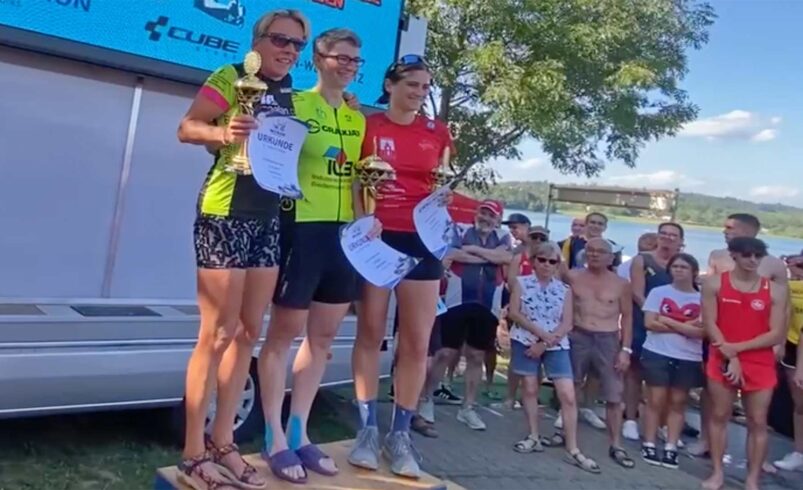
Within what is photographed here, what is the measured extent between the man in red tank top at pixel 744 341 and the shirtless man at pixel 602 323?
0.77 meters

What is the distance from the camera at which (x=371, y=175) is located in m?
2.79

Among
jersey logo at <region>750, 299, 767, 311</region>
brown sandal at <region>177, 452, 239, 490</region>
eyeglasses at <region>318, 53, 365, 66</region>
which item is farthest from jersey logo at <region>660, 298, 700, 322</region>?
brown sandal at <region>177, 452, 239, 490</region>

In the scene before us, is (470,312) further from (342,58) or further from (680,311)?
(342,58)

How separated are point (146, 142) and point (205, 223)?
6.77ft

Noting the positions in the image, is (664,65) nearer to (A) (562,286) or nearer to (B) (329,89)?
(A) (562,286)

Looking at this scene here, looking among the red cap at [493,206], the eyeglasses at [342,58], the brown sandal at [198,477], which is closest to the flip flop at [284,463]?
the brown sandal at [198,477]

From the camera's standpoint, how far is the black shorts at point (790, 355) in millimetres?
5859

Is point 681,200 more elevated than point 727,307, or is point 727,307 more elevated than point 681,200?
point 681,200

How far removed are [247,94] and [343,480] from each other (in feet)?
4.86

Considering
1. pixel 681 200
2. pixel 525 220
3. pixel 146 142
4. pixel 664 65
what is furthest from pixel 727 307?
pixel 664 65

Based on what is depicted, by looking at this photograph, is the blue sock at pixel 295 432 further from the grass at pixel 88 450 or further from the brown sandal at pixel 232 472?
the grass at pixel 88 450

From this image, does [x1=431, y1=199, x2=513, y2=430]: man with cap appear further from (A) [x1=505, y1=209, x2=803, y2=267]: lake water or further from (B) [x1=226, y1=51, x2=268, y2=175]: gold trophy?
(B) [x1=226, y1=51, x2=268, y2=175]: gold trophy

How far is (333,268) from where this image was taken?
2.86 meters

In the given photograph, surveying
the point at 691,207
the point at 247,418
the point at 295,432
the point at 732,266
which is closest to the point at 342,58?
the point at 295,432
